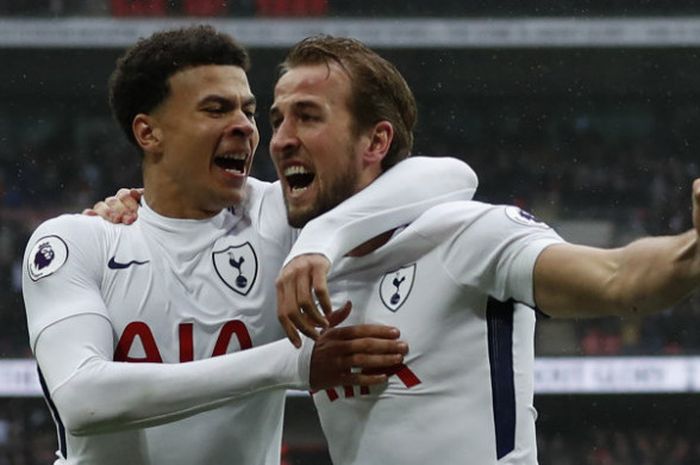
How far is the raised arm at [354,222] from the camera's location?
6.39 ft

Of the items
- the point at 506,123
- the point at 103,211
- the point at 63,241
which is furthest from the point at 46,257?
the point at 506,123

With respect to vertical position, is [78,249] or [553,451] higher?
[78,249]

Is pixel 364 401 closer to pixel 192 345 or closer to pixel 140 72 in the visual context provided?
pixel 192 345

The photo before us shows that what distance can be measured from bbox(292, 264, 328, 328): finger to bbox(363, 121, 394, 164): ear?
38 cm

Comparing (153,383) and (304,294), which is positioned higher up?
(304,294)

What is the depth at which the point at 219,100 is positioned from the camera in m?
2.41

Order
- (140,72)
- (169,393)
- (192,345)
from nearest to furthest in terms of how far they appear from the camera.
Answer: (169,393) → (192,345) → (140,72)

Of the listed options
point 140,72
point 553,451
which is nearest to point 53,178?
point 553,451

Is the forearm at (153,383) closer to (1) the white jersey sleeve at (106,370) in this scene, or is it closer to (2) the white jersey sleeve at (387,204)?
(1) the white jersey sleeve at (106,370)

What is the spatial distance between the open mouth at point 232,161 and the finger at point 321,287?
0.52 metres

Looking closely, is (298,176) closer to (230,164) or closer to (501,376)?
(230,164)

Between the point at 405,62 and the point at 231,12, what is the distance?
4.20 feet

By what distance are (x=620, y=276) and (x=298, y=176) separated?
68 centimetres

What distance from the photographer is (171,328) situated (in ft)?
7.46
